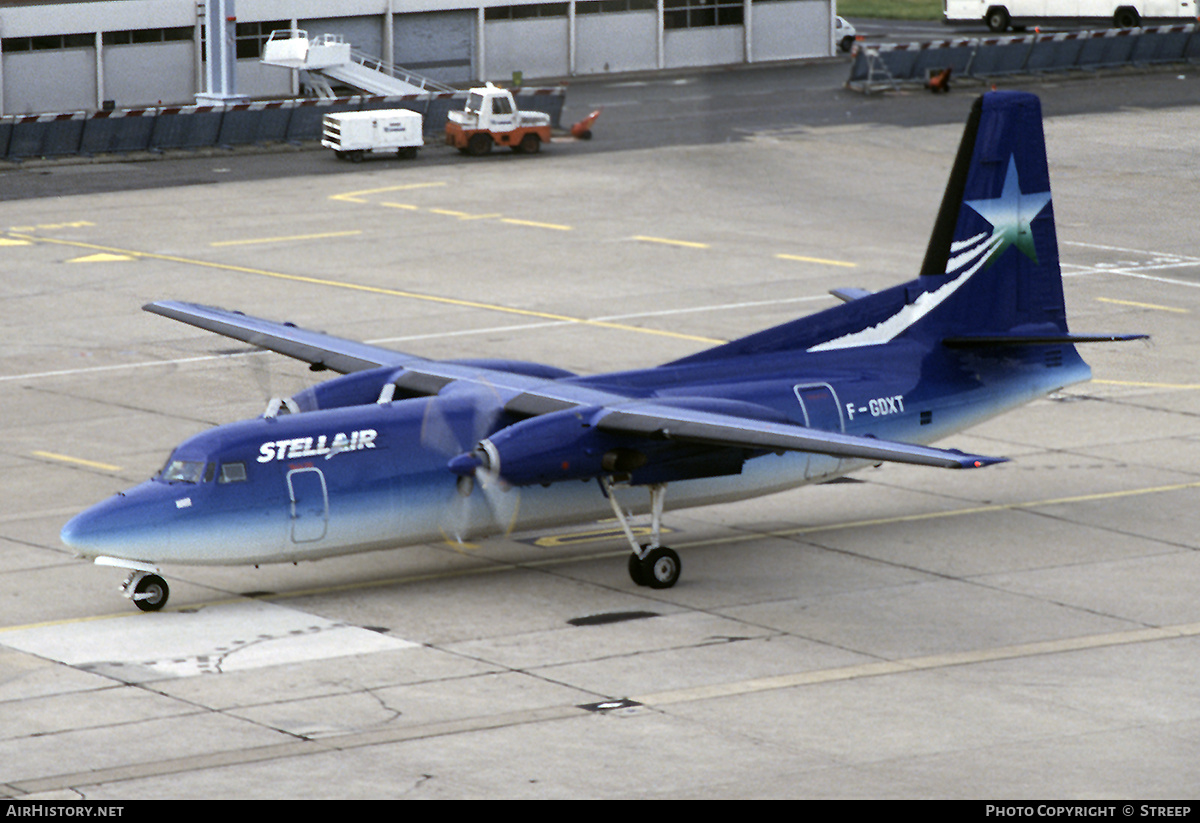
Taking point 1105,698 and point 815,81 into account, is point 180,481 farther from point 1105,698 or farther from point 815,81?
point 815,81

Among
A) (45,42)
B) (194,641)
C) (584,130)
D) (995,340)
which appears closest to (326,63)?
(45,42)

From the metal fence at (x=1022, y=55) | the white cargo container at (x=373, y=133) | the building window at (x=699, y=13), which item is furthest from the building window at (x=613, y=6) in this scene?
the white cargo container at (x=373, y=133)

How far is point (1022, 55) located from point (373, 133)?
3507 centimetres

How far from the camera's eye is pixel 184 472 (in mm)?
25734

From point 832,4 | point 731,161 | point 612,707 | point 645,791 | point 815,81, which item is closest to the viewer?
point 645,791

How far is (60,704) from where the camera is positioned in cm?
2242

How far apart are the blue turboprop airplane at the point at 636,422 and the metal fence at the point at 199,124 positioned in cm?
4142

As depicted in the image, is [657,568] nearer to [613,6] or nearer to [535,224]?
[535,224]

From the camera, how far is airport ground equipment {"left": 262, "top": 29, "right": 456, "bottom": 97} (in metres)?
80.9

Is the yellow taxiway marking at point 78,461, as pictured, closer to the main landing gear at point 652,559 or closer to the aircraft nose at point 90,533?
the aircraft nose at point 90,533

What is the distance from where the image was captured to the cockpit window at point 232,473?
25.6 metres

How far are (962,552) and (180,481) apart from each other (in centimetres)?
1168

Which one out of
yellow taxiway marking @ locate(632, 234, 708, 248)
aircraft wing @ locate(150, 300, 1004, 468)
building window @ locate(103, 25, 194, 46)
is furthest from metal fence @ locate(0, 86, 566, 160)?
aircraft wing @ locate(150, 300, 1004, 468)

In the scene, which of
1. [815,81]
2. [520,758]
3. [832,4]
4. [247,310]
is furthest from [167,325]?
[832,4]
